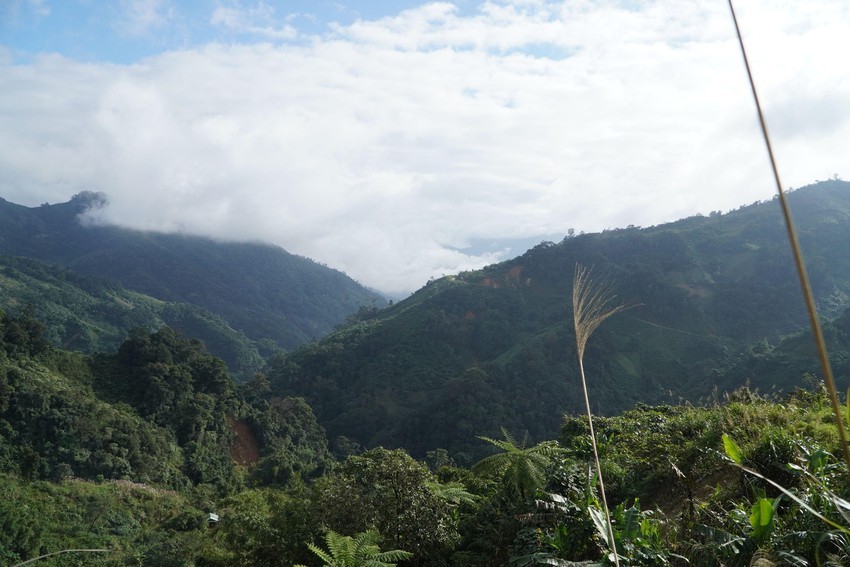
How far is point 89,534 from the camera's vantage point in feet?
68.8

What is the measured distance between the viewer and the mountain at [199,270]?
131000mm

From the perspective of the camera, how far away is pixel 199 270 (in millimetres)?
148750

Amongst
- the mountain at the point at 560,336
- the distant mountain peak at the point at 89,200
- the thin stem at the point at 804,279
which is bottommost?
the mountain at the point at 560,336

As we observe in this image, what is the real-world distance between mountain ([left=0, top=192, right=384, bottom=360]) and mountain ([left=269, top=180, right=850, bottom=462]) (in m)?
56.6

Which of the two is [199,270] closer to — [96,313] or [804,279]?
[96,313]

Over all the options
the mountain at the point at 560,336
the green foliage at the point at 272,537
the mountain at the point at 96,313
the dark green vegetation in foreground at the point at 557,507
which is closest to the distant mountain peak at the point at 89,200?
the mountain at the point at 96,313

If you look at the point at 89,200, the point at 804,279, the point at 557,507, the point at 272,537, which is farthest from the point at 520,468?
the point at 89,200

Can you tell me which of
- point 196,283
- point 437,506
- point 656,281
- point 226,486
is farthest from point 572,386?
point 196,283

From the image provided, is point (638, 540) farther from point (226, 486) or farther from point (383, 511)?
point (226, 486)

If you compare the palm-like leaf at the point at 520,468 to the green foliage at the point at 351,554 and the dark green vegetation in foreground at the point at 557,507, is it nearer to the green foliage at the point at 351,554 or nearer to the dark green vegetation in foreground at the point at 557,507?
the dark green vegetation in foreground at the point at 557,507

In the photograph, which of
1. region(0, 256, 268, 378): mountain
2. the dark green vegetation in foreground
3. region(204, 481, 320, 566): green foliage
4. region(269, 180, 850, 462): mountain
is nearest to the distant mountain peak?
region(0, 256, 268, 378): mountain

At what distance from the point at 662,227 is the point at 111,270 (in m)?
128

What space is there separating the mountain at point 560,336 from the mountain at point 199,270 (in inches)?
2230

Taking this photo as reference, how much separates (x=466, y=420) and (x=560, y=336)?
52.9ft
